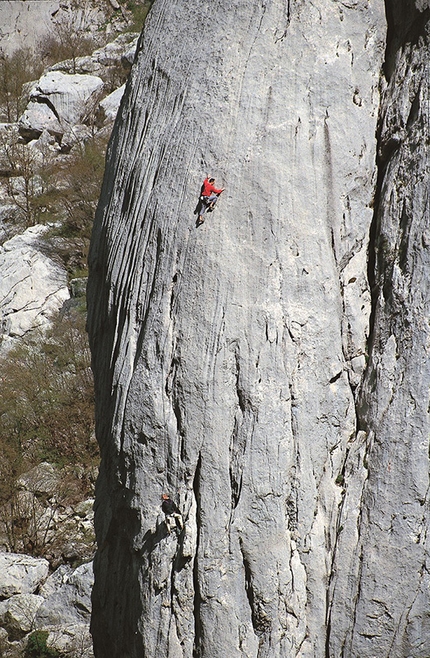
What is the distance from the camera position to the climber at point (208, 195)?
195 inches

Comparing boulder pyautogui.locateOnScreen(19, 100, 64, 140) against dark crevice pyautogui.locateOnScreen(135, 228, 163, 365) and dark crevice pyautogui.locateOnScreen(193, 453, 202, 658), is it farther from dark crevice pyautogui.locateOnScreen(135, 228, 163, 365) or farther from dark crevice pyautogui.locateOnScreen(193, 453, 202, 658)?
dark crevice pyautogui.locateOnScreen(193, 453, 202, 658)

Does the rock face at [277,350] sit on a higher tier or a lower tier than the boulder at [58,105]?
lower

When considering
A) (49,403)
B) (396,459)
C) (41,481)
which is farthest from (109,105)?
(396,459)

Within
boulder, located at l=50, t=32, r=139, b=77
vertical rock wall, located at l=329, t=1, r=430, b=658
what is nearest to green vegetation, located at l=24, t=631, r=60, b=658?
A: vertical rock wall, located at l=329, t=1, r=430, b=658

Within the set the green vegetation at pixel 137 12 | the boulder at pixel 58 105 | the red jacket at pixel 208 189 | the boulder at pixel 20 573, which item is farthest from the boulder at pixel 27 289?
the green vegetation at pixel 137 12

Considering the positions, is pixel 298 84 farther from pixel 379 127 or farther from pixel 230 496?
pixel 230 496

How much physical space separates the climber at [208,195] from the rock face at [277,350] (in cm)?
8

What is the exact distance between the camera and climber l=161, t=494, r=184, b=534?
15.8 feet

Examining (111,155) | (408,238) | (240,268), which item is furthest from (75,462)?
(408,238)

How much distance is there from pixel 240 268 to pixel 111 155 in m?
2.48

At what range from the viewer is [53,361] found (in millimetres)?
12203

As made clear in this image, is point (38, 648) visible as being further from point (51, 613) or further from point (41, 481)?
point (41, 481)

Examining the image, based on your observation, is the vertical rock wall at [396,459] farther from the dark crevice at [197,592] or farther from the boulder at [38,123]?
the boulder at [38,123]

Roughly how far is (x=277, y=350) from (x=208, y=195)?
1.49 m
